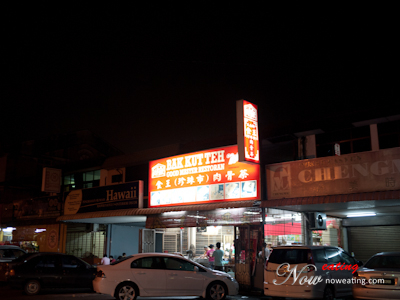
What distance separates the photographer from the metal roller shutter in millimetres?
16922

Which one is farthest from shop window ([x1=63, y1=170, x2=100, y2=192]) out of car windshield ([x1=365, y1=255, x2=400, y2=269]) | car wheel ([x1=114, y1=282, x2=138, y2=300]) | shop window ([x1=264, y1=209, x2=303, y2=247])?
car windshield ([x1=365, y1=255, x2=400, y2=269])

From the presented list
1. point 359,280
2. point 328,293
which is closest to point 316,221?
point 328,293

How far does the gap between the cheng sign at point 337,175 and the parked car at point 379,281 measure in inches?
104

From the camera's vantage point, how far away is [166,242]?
81.4 feet

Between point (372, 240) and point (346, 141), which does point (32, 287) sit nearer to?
point (346, 141)

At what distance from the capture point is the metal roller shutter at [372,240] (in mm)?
16922

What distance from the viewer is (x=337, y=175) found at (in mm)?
13062

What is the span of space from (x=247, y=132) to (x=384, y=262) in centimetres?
619

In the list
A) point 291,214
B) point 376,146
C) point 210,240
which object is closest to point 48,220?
point 210,240

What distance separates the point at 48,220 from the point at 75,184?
3397 mm

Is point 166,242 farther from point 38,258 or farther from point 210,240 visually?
point 38,258

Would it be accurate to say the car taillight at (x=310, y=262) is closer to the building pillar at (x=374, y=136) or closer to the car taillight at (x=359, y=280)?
the car taillight at (x=359, y=280)

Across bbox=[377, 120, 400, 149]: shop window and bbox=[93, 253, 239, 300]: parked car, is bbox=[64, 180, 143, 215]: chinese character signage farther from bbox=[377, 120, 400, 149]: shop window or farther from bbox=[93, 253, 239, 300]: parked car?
bbox=[377, 120, 400, 149]: shop window

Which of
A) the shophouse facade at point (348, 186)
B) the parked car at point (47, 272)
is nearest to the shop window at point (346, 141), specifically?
the shophouse facade at point (348, 186)
